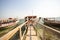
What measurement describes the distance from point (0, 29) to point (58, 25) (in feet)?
42.0

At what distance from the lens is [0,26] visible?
17734mm

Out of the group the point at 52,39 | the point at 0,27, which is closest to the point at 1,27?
the point at 0,27

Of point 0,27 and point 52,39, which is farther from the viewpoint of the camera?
point 0,27

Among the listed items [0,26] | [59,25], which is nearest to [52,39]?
[59,25]

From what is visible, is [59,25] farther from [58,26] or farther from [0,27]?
[0,27]

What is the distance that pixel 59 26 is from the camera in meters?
18.4

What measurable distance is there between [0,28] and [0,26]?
47cm

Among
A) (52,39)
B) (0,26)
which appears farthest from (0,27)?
(52,39)

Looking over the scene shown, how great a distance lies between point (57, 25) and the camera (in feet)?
61.7

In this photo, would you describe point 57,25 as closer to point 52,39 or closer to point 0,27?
point 52,39

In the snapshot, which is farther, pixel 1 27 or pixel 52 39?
pixel 1 27

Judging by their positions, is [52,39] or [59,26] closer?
[52,39]

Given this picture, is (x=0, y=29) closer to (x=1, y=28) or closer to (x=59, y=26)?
(x=1, y=28)

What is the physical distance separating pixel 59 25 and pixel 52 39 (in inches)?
386
